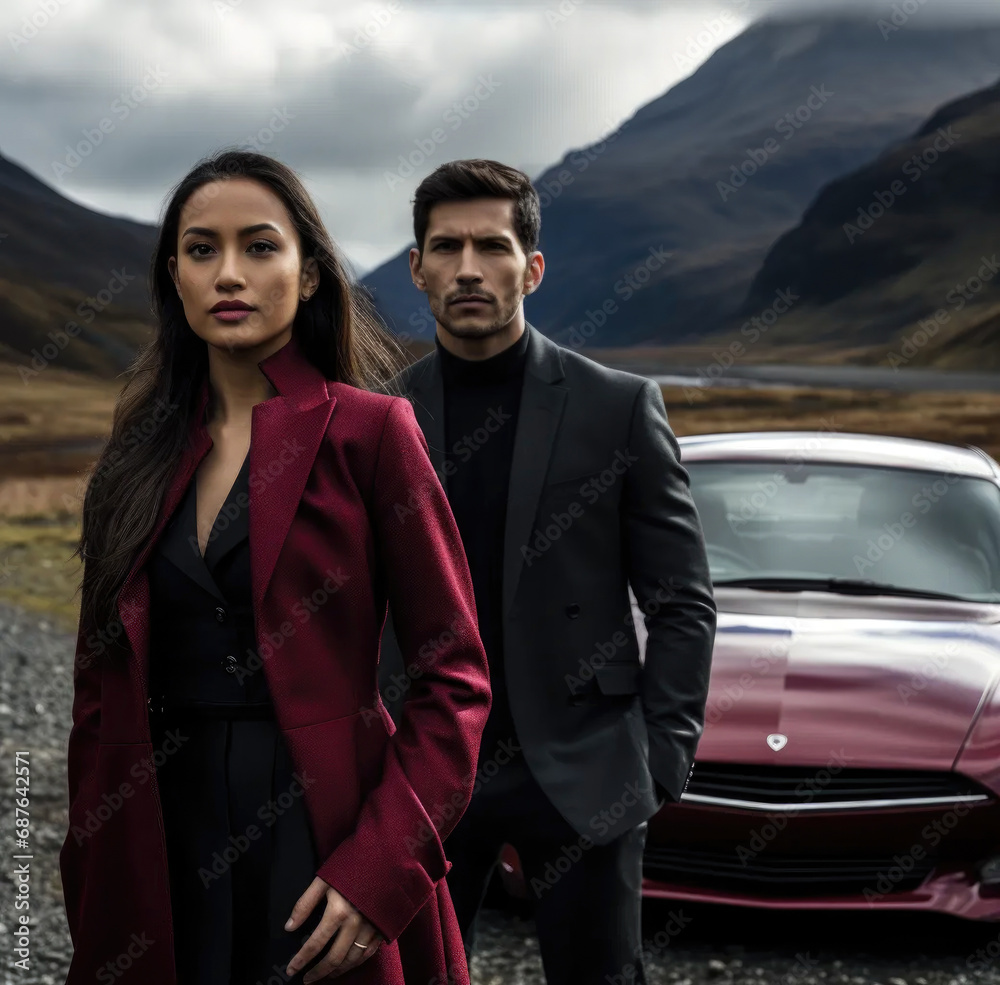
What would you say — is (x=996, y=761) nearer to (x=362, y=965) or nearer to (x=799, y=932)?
(x=799, y=932)

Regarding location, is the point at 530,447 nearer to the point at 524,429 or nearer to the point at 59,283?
the point at 524,429

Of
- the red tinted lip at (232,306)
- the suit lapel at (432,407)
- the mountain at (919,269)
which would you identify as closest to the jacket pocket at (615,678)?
the suit lapel at (432,407)

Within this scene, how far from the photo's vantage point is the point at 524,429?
2.63 meters

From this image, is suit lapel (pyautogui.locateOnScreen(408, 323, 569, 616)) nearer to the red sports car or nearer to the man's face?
the man's face

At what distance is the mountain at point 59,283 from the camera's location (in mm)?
19453

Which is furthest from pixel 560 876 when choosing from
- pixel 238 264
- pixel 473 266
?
pixel 238 264

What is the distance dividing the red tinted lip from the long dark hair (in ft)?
0.38

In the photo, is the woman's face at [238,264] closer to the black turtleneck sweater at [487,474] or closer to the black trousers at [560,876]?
the black turtleneck sweater at [487,474]

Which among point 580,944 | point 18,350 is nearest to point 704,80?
point 18,350

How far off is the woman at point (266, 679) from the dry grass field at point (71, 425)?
10.3 metres

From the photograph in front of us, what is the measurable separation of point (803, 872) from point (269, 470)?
273 cm

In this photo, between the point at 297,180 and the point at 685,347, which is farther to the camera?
the point at 685,347

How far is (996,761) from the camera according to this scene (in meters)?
3.81

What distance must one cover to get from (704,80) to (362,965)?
39.4 metres
